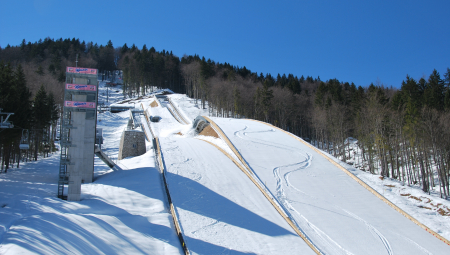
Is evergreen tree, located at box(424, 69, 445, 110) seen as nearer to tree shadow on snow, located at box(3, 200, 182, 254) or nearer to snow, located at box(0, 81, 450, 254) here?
snow, located at box(0, 81, 450, 254)

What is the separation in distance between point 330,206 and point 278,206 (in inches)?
102

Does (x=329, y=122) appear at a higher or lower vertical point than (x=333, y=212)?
higher

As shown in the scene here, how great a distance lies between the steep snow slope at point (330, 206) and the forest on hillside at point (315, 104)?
676 cm

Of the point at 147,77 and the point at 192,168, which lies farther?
the point at 147,77

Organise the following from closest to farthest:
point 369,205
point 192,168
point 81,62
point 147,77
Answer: point 369,205
point 192,168
point 147,77
point 81,62

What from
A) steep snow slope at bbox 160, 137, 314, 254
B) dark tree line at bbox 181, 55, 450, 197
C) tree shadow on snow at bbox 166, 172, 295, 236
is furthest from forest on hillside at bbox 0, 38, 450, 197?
tree shadow on snow at bbox 166, 172, 295, 236

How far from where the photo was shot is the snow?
9000 millimetres

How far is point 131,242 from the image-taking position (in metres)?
9.25

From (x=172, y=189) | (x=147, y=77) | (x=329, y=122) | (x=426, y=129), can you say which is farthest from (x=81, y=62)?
(x=426, y=129)

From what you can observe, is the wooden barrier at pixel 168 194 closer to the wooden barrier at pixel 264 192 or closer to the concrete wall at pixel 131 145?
the concrete wall at pixel 131 145

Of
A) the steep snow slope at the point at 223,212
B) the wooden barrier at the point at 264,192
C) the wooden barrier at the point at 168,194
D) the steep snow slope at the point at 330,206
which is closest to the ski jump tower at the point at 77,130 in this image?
the wooden barrier at the point at 168,194

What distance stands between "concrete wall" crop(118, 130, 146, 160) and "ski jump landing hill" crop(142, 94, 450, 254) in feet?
12.9

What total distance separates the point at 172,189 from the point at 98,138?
28.7 ft

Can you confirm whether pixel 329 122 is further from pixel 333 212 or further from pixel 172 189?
pixel 172 189
